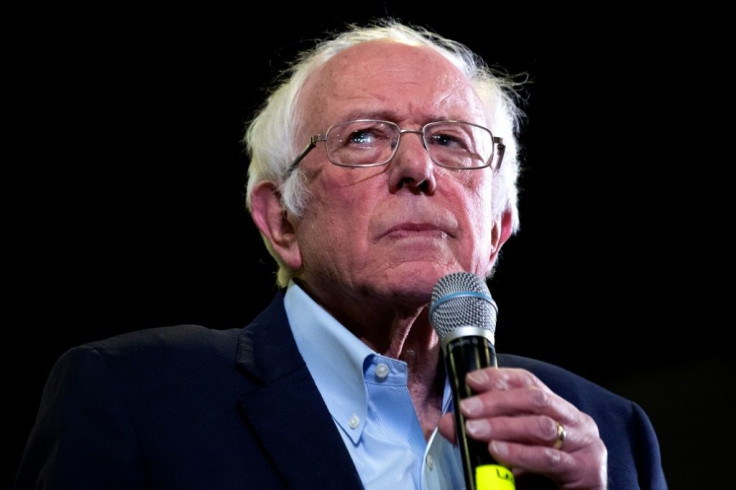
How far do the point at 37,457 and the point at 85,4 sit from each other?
1742 mm

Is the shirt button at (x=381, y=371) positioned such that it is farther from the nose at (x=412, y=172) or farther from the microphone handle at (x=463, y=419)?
the microphone handle at (x=463, y=419)

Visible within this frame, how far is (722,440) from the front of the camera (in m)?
3.31

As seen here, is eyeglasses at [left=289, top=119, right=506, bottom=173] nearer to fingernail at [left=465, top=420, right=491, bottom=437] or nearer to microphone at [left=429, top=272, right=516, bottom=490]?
microphone at [left=429, top=272, right=516, bottom=490]

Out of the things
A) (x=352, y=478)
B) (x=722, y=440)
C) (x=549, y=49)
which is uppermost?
(x=549, y=49)

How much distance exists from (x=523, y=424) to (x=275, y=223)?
3.95 feet

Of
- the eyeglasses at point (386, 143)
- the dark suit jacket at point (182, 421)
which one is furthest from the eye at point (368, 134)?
the dark suit jacket at point (182, 421)

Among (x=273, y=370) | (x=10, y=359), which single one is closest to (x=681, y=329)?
(x=273, y=370)

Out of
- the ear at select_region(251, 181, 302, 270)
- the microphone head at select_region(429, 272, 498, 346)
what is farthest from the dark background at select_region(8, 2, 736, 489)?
→ the microphone head at select_region(429, 272, 498, 346)

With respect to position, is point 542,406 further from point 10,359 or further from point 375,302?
point 10,359

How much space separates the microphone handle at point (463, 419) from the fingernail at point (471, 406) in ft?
0.06

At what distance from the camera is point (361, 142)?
2062 mm

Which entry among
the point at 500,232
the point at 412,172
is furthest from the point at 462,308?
the point at 500,232

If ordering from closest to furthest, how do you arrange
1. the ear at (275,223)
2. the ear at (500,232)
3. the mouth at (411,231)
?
the mouth at (411,231)
the ear at (275,223)
the ear at (500,232)

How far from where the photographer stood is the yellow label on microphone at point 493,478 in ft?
3.78
